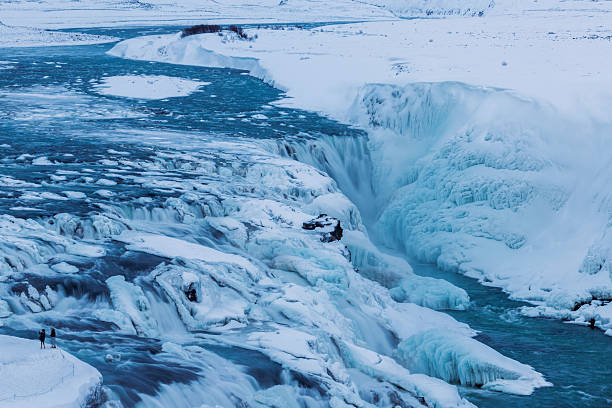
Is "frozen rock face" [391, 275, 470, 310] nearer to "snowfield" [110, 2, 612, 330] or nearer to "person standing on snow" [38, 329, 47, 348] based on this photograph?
"snowfield" [110, 2, 612, 330]

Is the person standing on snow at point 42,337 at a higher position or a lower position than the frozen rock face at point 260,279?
higher

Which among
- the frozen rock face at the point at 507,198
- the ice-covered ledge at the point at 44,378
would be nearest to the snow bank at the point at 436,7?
the frozen rock face at the point at 507,198

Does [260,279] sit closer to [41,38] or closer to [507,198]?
[507,198]

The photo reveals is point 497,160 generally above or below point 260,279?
above

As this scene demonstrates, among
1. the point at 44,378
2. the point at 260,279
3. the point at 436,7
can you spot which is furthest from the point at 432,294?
the point at 436,7

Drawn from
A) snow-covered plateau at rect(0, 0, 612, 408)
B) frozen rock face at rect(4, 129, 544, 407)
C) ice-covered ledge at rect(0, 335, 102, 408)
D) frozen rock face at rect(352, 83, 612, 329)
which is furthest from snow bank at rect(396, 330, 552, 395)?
ice-covered ledge at rect(0, 335, 102, 408)

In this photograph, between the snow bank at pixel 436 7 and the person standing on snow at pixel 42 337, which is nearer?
the person standing on snow at pixel 42 337

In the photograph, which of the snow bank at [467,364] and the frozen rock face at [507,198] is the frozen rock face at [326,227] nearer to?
the snow bank at [467,364]
